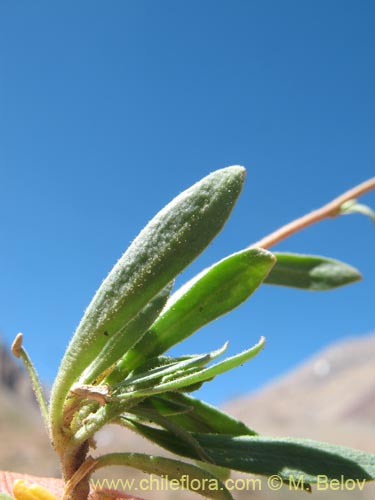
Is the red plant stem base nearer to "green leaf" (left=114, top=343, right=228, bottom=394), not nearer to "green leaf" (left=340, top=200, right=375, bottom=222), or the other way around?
"green leaf" (left=114, top=343, right=228, bottom=394)

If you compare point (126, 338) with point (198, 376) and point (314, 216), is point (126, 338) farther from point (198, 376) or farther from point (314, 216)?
point (314, 216)

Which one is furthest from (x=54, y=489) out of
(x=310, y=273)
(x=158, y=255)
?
(x=310, y=273)

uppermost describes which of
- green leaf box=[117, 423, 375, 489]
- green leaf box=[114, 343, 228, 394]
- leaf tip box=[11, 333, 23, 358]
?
leaf tip box=[11, 333, 23, 358]

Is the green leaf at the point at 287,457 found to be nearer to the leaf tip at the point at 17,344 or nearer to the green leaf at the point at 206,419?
the green leaf at the point at 206,419

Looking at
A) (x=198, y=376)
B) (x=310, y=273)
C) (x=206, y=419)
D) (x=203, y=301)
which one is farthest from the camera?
(x=310, y=273)

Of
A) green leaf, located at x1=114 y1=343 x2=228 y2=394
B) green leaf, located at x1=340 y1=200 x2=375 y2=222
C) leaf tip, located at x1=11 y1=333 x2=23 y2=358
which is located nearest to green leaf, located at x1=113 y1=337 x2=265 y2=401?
green leaf, located at x1=114 y1=343 x2=228 y2=394

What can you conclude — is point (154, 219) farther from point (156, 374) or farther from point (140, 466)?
point (140, 466)
